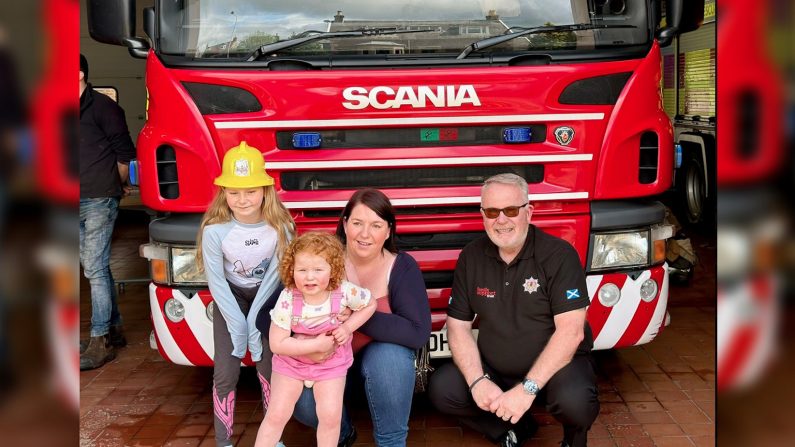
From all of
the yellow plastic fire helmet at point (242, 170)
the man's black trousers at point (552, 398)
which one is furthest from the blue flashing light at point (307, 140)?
the man's black trousers at point (552, 398)

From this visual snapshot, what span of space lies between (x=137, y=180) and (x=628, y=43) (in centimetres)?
260

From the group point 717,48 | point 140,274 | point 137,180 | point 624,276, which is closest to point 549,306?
point 624,276

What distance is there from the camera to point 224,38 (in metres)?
3.88

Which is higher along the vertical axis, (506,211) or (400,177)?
(400,177)

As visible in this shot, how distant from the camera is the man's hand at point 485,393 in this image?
3482mm

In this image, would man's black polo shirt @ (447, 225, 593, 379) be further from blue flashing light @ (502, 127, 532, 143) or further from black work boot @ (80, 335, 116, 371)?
black work boot @ (80, 335, 116, 371)

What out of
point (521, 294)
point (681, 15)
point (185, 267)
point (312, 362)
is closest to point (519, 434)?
point (521, 294)

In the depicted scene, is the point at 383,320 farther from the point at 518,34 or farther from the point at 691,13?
the point at 691,13

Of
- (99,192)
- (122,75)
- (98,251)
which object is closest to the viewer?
(99,192)

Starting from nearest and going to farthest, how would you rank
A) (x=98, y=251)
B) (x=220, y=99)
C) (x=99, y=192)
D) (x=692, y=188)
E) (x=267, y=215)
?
(x=267, y=215), (x=220, y=99), (x=99, y=192), (x=98, y=251), (x=692, y=188)

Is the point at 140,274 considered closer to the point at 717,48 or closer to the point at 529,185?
the point at 529,185

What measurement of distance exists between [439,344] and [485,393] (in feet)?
1.75

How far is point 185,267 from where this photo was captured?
3.96 meters

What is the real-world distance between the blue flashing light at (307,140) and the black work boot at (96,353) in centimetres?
237
